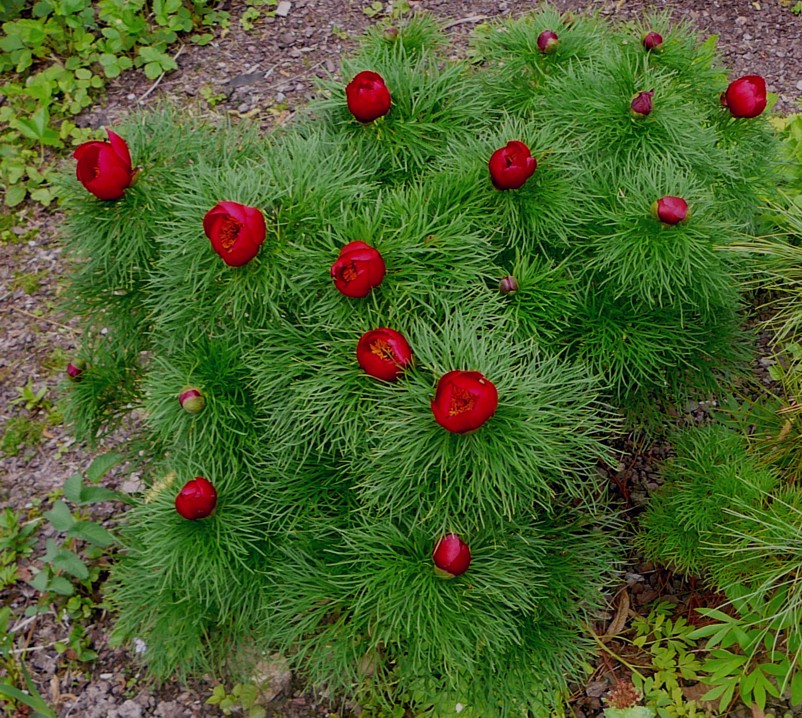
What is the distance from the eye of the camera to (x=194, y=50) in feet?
11.2

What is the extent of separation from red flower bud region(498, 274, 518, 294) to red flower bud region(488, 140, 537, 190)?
8.0 inches

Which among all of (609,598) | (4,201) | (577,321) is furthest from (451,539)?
(4,201)

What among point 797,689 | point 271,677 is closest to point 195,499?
point 271,677

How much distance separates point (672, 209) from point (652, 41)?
2.32 feet

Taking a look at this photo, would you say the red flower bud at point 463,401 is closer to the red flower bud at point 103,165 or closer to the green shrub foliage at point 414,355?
the green shrub foliage at point 414,355

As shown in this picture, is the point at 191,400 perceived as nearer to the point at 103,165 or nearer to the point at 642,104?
the point at 103,165

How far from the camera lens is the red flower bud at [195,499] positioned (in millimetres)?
1445

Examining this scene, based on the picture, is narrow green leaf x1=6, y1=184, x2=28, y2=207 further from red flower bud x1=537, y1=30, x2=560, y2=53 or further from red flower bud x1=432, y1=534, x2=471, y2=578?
red flower bud x1=432, y1=534, x2=471, y2=578

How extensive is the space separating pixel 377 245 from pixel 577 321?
501 millimetres

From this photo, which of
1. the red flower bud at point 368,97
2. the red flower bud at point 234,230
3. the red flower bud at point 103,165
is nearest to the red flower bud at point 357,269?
the red flower bud at point 234,230

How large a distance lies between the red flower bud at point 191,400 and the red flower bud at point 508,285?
0.68 m

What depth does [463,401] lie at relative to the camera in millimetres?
1236

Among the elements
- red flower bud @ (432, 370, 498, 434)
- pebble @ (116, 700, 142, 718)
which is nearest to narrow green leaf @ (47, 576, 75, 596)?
pebble @ (116, 700, 142, 718)

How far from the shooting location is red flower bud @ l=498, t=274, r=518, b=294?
1576 millimetres
